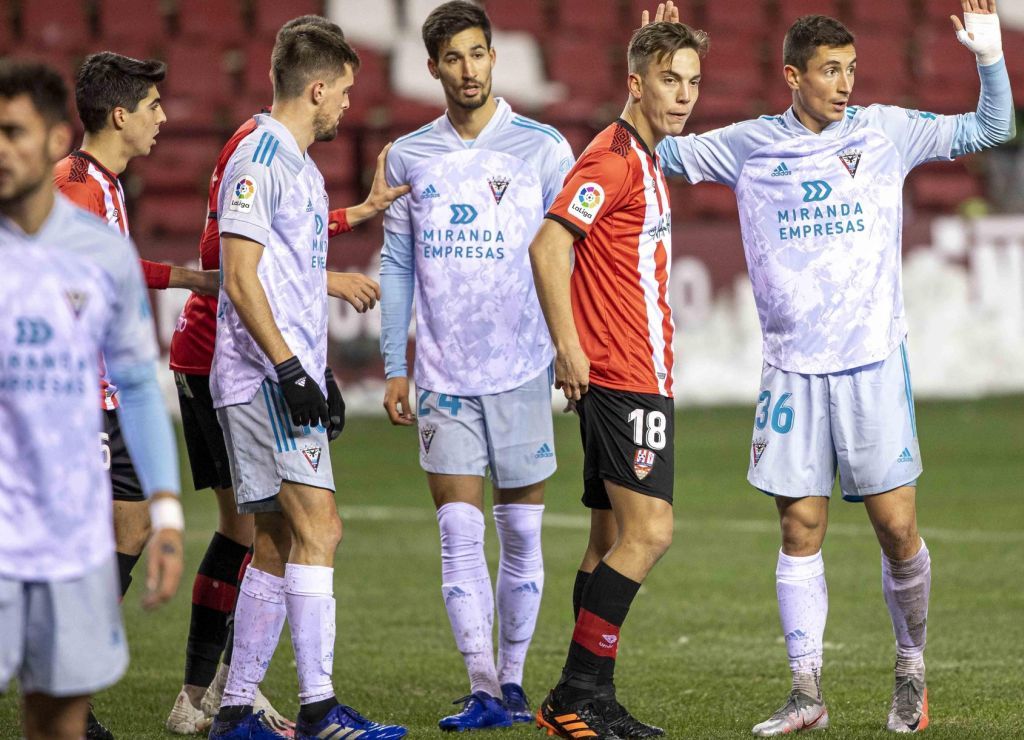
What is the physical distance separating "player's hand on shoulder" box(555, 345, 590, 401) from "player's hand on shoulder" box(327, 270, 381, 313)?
0.73 metres

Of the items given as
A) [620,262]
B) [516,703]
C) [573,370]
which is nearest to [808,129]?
[620,262]

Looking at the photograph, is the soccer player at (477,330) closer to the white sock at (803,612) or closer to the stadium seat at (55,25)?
the white sock at (803,612)

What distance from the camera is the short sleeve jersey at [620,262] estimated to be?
473cm

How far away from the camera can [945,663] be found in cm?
588

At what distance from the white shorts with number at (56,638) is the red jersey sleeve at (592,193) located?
6.99 ft

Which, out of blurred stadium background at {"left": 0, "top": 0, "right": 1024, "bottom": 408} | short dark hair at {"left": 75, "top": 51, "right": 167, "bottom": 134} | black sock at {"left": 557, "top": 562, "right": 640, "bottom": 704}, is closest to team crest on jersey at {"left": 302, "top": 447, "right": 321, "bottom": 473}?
black sock at {"left": 557, "top": 562, "right": 640, "bottom": 704}

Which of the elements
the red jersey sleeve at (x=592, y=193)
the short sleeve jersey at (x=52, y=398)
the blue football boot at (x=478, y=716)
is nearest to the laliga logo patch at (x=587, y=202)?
the red jersey sleeve at (x=592, y=193)

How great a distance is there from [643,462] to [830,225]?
1016 millimetres

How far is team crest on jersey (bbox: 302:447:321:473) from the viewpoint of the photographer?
15.1 feet

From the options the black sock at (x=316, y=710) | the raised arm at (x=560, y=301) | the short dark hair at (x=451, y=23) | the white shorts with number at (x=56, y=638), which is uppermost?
the short dark hair at (x=451, y=23)

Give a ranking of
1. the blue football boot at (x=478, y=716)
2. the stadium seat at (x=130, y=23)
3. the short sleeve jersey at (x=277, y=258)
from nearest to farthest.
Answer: the short sleeve jersey at (x=277, y=258)
the blue football boot at (x=478, y=716)
the stadium seat at (x=130, y=23)

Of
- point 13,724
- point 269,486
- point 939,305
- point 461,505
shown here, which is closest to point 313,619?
point 269,486

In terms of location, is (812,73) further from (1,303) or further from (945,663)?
(1,303)

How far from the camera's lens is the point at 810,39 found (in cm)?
488
